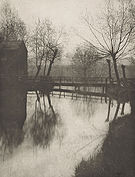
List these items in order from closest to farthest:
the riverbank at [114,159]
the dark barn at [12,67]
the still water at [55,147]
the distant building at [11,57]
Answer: the riverbank at [114,159], the still water at [55,147], the dark barn at [12,67], the distant building at [11,57]

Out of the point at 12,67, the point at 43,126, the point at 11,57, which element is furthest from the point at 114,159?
the point at 11,57

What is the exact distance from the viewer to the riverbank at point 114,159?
3783 millimetres

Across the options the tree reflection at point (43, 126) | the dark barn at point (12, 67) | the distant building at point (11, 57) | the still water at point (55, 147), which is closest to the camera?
the still water at point (55, 147)

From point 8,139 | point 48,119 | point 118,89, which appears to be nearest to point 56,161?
point 8,139

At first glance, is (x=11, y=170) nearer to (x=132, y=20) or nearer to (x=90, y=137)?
(x=90, y=137)

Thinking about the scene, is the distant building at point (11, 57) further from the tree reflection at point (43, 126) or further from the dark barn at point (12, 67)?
the tree reflection at point (43, 126)

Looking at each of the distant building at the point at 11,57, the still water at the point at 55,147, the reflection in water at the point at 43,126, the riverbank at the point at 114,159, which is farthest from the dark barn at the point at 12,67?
the riverbank at the point at 114,159

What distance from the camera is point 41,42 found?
81.5ft

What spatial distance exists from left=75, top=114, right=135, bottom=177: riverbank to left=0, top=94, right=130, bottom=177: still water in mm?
200

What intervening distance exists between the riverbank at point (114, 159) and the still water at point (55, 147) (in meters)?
0.20

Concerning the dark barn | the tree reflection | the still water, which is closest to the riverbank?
the still water

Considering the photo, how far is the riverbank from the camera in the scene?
3.78m

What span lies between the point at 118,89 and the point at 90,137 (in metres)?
7.05

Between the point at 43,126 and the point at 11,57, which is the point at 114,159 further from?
the point at 11,57
